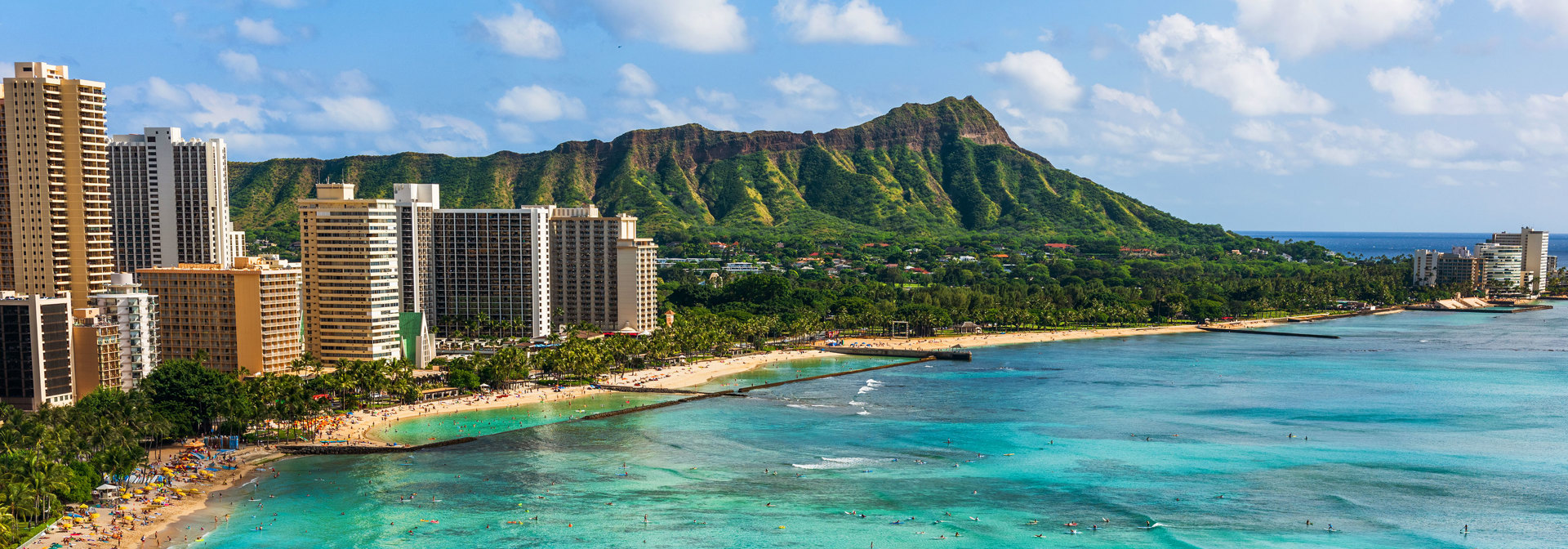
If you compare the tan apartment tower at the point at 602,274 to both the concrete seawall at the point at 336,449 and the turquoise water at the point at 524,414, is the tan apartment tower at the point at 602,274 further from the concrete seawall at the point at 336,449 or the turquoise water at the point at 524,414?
the concrete seawall at the point at 336,449

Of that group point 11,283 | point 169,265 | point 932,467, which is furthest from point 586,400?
point 169,265

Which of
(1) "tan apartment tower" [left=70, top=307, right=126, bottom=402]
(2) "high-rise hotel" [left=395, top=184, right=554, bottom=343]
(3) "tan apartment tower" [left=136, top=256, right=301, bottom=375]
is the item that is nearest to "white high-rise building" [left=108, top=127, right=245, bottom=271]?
(2) "high-rise hotel" [left=395, top=184, right=554, bottom=343]

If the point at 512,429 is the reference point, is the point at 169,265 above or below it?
above

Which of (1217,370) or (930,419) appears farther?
(1217,370)

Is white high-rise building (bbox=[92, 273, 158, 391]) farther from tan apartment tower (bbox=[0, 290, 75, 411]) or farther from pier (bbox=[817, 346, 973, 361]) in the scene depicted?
pier (bbox=[817, 346, 973, 361])

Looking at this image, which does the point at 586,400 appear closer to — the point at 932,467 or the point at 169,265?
the point at 932,467

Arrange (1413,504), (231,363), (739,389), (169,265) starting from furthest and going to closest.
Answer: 1. (169,265)
2. (739,389)
3. (231,363)
4. (1413,504)
